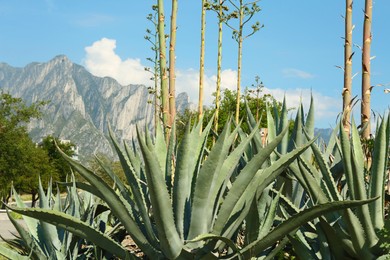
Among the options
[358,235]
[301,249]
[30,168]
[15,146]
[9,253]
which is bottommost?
[30,168]

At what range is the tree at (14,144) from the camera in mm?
40188

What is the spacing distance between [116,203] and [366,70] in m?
3.91

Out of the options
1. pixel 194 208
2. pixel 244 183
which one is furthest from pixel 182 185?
pixel 244 183

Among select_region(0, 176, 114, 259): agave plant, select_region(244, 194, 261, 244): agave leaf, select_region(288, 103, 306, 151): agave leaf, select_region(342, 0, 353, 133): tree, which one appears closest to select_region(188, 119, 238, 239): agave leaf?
select_region(244, 194, 261, 244): agave leaf

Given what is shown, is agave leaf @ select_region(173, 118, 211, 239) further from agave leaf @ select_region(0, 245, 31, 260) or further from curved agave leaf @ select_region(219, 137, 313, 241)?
agave leaf @ select_region(0, 245, 31, 260)

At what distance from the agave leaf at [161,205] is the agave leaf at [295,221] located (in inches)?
19.8

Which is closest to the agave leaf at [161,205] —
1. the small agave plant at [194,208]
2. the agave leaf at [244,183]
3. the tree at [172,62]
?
the small agave plant at [194,208]

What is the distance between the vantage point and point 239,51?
1476 centimetres

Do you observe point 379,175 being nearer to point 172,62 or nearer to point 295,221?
point 295,221

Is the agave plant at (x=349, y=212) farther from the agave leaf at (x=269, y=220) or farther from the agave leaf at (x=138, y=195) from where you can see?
the agave leaf at (x=138, y=195)

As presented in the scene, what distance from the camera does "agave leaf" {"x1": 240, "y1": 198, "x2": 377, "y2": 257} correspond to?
358 cm

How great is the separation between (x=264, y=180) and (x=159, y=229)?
82 centimetres

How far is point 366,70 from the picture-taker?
6703mm

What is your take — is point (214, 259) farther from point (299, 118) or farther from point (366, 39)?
point (366, 39)
